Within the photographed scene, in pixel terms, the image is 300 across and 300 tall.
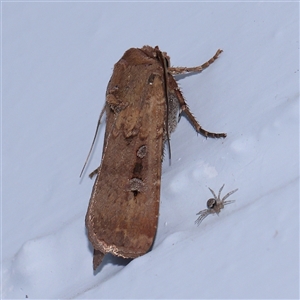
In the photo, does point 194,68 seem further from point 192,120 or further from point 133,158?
point 133,158

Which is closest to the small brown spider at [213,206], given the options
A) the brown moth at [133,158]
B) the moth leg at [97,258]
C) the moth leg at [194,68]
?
the brown moth at [133,158]

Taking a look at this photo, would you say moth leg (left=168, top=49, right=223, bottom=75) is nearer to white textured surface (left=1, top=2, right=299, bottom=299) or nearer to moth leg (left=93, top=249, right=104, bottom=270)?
white textured surface (left=1, top=2, right=299, bottom=299)

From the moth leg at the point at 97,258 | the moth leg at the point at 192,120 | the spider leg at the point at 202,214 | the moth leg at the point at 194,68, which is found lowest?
the moth leg at the point at 97,258

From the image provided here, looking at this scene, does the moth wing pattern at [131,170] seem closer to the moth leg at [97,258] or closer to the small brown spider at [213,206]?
the moth leg at [97,258]

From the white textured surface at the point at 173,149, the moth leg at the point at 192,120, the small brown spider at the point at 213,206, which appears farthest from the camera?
the moth leg at the point at 192,120

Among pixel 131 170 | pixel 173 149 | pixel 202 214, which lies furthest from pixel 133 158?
pixel 202 214
